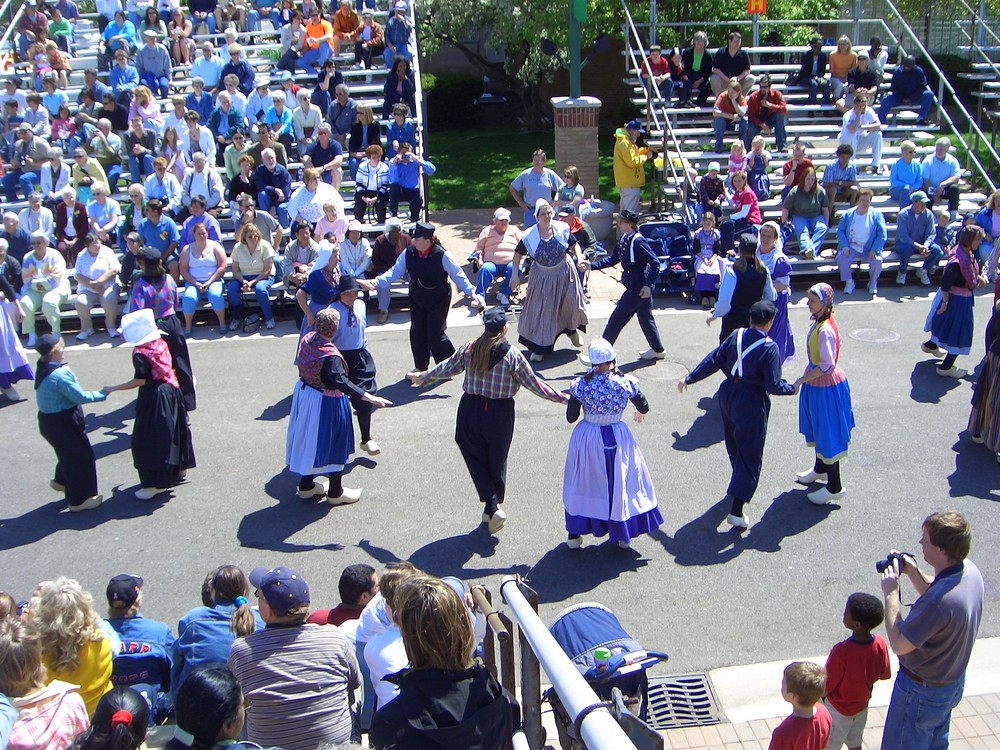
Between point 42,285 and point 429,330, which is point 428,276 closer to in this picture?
point 429,330

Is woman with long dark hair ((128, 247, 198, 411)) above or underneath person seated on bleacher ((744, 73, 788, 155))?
underneath

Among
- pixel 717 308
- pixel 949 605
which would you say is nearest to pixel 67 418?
pixel 717 308

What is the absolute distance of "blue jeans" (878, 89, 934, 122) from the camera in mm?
17000

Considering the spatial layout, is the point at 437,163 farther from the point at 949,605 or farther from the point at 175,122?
the point at 949,605

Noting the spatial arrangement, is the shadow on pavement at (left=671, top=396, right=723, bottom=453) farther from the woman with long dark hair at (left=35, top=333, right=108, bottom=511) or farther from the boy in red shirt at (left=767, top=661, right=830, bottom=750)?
the woman with long dark hair at (left=35, top=333, right=108, bottom=511)

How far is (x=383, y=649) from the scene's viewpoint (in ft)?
14.9

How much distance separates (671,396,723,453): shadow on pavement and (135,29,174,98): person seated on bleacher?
38.9ft

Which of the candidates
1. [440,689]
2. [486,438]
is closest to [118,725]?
[440,689]

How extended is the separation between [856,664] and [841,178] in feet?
36.1

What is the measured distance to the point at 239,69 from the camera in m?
17.0

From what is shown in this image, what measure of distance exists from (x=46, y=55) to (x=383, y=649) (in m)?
16.6

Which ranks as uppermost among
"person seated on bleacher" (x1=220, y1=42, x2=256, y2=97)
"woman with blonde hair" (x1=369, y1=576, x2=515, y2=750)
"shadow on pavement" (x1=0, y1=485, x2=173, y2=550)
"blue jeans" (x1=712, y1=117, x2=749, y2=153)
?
"person seated on bleacher" (x1=220, y1=42, x2=256, y2=97)

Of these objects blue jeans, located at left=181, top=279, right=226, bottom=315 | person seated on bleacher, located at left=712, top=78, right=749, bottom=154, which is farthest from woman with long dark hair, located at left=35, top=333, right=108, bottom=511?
person seated on bleacher, located at left=712, top=78, right=749, bottom=154

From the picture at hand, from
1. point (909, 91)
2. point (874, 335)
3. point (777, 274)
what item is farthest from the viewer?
point (909, 91)
